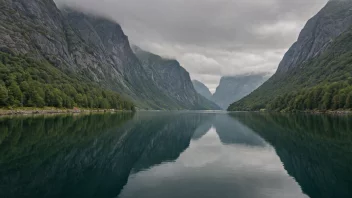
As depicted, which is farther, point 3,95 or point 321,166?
point 3,95

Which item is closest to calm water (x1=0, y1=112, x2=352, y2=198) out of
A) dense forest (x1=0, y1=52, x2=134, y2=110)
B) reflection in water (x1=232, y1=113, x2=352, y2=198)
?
reflection in water (x1=232, y1=113, x2=352, y2=198)

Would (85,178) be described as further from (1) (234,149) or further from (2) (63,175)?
(1) (234,149)

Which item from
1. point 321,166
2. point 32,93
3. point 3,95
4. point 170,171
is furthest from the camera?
point 32,93

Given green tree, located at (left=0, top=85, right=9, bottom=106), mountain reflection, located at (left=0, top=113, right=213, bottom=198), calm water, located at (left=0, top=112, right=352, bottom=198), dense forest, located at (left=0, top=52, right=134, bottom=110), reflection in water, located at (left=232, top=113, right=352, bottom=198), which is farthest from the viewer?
dense forest, located at (left=0, top=52, right=134, bottom=110)

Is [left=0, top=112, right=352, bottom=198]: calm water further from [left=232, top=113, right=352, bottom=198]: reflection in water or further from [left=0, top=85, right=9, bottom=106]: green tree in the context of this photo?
[left=0, top=85, right=9, bottom=106]: green tree

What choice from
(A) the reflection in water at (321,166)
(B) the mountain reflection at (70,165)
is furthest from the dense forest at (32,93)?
(A) the reflection in water at (321,166)

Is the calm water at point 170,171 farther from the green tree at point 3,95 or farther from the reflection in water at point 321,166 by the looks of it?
the green tree at point 3,95

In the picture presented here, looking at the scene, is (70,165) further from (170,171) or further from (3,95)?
(3,95)

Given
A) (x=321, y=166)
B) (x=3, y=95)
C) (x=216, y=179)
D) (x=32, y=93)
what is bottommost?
(x=216, y=179)

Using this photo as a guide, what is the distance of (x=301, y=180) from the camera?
21.8 meters

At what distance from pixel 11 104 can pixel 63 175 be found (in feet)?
344

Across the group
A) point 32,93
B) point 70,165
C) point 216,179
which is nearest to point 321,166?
point 216,179

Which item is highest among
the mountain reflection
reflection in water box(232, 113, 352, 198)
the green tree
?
the green tree

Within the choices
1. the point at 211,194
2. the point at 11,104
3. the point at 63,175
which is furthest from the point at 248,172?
the point at 11,104
